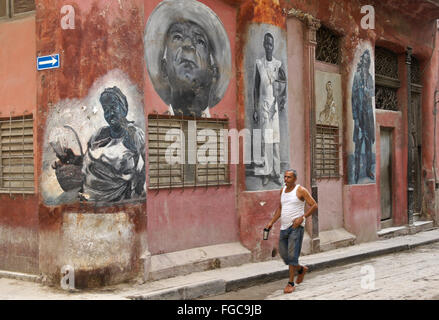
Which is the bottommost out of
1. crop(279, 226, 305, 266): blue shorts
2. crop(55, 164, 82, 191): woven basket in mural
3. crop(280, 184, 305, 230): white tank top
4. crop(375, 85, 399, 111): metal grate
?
crop(279, 226, 305, 266): blue shorts

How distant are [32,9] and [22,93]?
1.26 metres

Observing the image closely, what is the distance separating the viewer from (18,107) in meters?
9.35

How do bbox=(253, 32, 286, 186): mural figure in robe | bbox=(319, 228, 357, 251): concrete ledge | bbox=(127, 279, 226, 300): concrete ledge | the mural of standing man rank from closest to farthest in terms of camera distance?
bbox=(127, 279, 226, 300): concrete ledge, bbox=(253, 32, 286, 186): mural figure in robe, bbox=(319, 228, 357, 251): concrete ledge, the mural of standing man

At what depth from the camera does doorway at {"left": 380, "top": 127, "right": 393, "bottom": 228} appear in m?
16.2

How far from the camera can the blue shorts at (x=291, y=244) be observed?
8727 millimetres

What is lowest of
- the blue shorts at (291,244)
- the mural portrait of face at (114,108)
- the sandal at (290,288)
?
the sandal at (290,288)

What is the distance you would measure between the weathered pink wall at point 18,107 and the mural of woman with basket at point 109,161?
855 millimetres

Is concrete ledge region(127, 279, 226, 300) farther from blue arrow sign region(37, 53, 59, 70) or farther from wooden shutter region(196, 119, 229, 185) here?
blue arrow sign region(37, 53, 59, 70)

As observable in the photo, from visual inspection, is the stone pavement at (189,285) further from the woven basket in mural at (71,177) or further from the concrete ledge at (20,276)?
the woven basket in mural at (71,177)

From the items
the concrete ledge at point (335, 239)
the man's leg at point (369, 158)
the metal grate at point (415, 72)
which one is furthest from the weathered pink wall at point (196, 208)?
the metal grate at point (415, 72)

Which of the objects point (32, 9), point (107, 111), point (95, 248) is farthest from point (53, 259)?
point (32, 9)

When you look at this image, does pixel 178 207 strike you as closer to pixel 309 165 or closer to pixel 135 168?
pixel 135 168

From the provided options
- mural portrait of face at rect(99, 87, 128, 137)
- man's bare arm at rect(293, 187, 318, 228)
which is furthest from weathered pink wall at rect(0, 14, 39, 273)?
man's bare arm at rect(293, 187, 318, 228)

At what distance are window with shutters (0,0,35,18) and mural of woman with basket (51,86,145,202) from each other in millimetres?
1973
